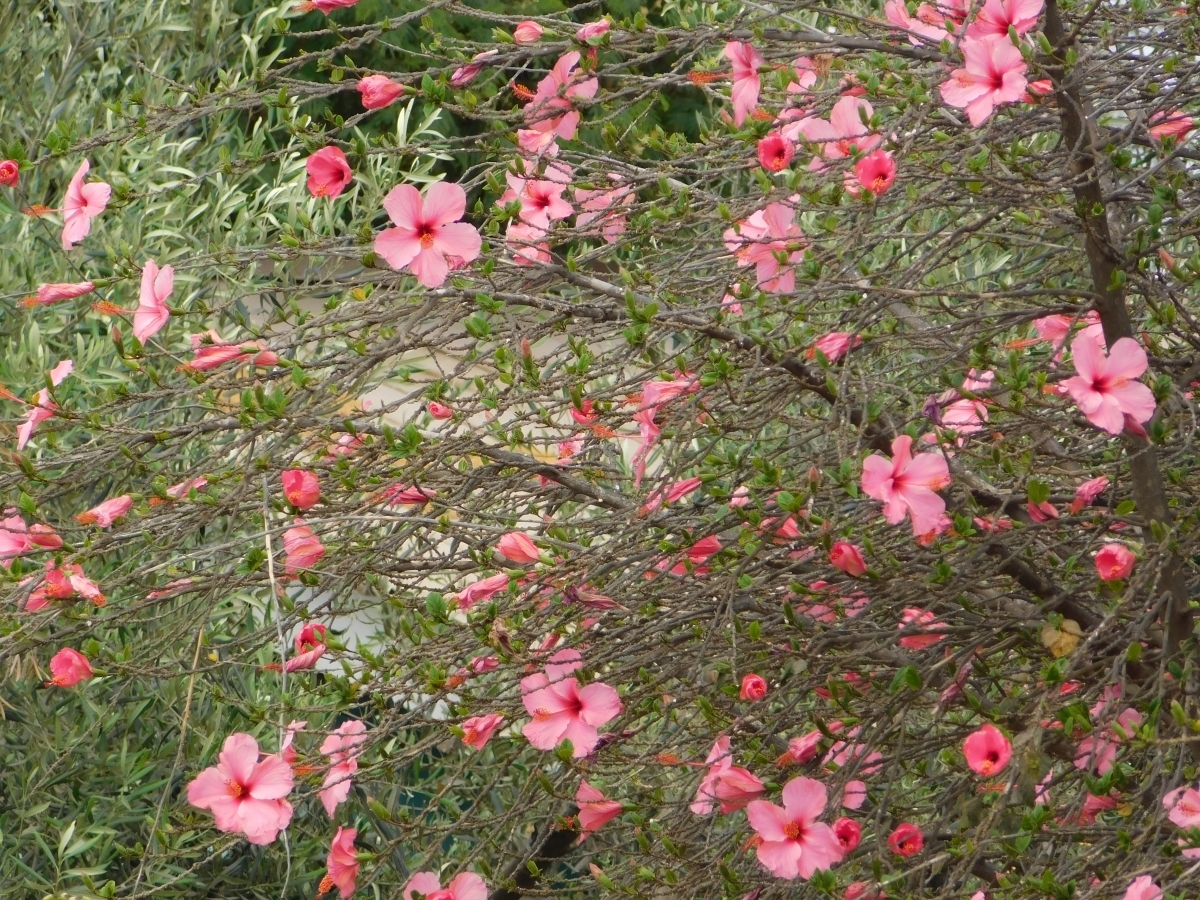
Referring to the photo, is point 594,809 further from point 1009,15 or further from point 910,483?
point 1009,15

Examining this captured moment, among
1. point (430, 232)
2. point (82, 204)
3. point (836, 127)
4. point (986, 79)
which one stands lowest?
point (82, 204)

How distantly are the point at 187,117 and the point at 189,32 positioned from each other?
2395mm

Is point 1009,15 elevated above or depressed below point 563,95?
above

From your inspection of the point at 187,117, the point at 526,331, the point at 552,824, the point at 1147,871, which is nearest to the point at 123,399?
the point at 187,117

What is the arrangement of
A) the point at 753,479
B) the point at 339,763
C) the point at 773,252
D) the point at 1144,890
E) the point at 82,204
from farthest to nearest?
the point at 82,204 < the point at 753,479 < the point at 339,763 < the point at 773,252 < the point at 1144,890

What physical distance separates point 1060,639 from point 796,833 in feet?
1.54

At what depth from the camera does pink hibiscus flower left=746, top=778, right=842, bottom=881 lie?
74.8 inches

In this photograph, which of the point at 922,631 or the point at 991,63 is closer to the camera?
the point at 991,63

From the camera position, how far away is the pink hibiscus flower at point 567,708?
2.02m

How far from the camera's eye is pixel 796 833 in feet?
6.33

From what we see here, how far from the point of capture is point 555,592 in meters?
2.13

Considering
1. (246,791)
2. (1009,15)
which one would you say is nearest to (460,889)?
(246,791)

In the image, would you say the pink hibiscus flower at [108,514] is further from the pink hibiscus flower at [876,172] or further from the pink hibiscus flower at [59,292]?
the pink hibiscus flower at [876,172]

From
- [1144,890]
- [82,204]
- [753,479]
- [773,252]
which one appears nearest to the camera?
[1144,890]
